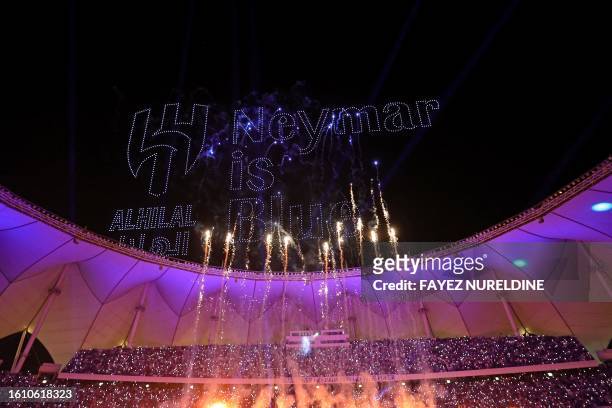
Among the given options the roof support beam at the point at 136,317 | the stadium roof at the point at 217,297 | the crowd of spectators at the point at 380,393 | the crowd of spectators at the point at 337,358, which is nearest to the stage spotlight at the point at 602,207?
the stadium roof at the point at 217,297

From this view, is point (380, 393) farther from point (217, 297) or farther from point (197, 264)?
point (217, 297)

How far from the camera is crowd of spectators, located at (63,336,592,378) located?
23.0m

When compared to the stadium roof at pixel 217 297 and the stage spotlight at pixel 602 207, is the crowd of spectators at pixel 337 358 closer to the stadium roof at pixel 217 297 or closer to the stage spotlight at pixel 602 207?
the stadium roof at pixel 217 297

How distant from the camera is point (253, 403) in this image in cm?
2336

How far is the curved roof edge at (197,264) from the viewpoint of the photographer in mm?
15531

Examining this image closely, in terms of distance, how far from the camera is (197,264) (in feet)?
86.9

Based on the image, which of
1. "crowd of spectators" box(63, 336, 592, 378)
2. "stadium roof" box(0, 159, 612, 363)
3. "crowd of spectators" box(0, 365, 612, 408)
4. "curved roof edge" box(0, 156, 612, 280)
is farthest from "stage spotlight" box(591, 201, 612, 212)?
"crowd of spectators" box(0, 365, 612, 408)

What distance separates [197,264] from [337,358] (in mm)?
11524

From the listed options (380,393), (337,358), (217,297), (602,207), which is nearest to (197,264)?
(217,297)

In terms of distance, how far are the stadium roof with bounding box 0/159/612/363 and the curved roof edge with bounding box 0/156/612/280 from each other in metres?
0.05

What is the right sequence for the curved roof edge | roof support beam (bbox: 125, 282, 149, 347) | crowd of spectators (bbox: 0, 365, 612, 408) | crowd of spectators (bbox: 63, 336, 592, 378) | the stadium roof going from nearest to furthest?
1. the curved roof edge
2. the stadium roof
3. crowd of spectators (bbox: 0, 365, 612, 408)
4. crowd of spectators (bbox: 63, 336, 592, 378)
5. roof support beam (bbox: 125, 282, 149, 347)

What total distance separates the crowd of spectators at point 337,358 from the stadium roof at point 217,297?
3.61m

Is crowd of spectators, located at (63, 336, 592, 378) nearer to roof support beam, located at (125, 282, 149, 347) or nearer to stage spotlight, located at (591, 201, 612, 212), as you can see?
A: roof support beam, located at (125, 282, 149, 347)

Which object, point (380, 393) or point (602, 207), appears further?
point (380, 393)
